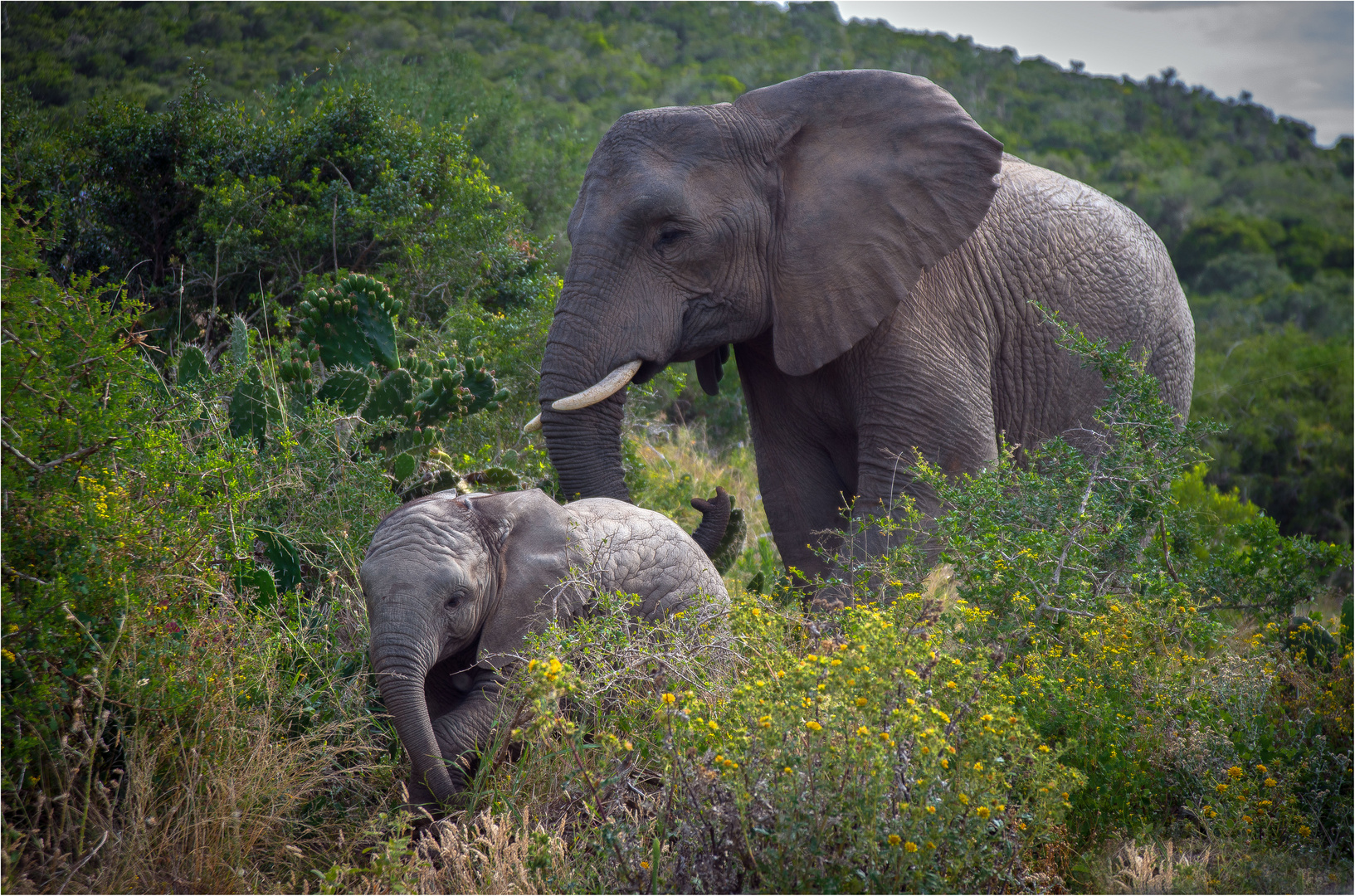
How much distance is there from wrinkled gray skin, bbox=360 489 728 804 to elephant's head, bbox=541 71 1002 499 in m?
0.83

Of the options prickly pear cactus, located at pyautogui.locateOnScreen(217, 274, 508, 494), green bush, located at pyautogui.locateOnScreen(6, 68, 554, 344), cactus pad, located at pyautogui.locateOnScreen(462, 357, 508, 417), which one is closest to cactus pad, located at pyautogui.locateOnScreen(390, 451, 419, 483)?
prickly pear cactus, located at pyautogui.locateOnScreen(217, 274, 508, 494)

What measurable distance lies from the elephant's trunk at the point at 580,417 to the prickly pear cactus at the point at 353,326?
129 cm

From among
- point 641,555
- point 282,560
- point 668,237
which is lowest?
point 282,560

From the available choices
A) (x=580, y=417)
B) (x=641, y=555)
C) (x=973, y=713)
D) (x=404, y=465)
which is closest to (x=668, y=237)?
(x=580, y=417)

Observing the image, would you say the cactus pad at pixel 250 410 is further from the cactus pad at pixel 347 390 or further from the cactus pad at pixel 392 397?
the cactus pad at pixel 392 397

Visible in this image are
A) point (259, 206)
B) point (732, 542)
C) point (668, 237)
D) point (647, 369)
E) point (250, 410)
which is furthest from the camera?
point (259, 206)

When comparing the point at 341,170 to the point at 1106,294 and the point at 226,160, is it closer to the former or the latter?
the point at 226,160

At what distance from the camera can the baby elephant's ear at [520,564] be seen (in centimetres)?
400

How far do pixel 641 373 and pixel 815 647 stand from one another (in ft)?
5.55

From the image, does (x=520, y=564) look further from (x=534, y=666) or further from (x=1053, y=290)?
(x=1053, y=290)

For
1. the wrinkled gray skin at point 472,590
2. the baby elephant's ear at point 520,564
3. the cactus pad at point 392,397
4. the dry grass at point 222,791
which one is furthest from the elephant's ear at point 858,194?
the dry grass at point 222,791

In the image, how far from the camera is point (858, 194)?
17.6ft

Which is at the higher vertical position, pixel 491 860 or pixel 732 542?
pixel 491 860

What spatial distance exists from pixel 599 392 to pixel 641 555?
927 mm
